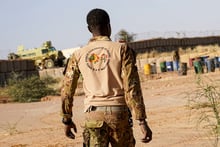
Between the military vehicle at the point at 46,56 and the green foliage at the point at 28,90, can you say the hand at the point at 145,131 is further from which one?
the military vehicle at the point at 46,56

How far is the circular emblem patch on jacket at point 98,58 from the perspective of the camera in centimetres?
396

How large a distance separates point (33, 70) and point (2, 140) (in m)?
24.4

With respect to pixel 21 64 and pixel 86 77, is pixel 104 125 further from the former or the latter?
pixel 21 64

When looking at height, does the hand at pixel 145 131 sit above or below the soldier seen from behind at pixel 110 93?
below

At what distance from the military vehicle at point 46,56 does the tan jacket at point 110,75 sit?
42418mm

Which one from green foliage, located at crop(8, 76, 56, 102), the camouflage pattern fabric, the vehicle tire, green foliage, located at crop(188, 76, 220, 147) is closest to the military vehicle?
the vehicle tire

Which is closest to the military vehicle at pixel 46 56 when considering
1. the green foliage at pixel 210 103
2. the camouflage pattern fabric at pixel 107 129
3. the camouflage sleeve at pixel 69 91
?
the green foliage at pixel 210 103

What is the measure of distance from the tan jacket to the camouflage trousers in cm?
8

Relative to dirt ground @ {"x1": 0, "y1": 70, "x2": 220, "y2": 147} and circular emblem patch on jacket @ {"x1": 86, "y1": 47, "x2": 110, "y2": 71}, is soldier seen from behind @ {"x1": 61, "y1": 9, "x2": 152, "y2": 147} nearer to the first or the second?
circular emblem patch on jacket @ {"x1": 86, "y1": 47, "x2": 110, "y2": 71}

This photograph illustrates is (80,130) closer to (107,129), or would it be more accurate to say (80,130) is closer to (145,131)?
(107,129)

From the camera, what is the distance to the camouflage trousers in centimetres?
393

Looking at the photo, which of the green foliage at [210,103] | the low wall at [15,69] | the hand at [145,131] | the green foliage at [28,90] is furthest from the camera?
the low wall at [15,69]

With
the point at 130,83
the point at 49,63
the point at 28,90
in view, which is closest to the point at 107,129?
→ the point at 130,83

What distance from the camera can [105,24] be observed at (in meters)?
4.10
